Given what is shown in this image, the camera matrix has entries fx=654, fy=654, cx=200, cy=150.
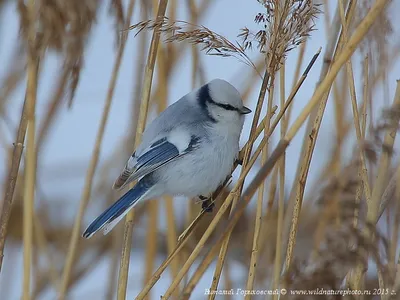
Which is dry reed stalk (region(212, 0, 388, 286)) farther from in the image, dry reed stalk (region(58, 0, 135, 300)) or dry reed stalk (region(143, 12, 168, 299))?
dry reed stalk (region(143, 12, 168, 299))

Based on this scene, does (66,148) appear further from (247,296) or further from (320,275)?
(320,275)

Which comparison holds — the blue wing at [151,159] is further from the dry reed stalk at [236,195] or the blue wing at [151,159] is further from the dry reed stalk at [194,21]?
the dry reed stalk at [236,195]

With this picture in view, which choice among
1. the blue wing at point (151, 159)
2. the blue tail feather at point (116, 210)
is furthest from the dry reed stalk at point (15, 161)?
the blue wing at point (151, 159)

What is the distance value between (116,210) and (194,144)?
0.90 feet

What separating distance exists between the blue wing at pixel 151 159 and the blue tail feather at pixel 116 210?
0.03m

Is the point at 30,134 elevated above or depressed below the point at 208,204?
above

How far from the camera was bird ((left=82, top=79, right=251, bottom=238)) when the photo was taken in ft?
4.56

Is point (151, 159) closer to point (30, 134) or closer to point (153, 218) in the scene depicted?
point (153, 218)

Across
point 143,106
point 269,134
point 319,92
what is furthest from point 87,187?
point 319,92

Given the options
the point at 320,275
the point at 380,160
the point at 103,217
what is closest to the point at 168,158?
the point at 103,217

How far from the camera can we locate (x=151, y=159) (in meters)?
1.35

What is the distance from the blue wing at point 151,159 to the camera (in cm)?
133

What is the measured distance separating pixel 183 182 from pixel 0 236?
451mm

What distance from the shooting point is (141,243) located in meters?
2.57
